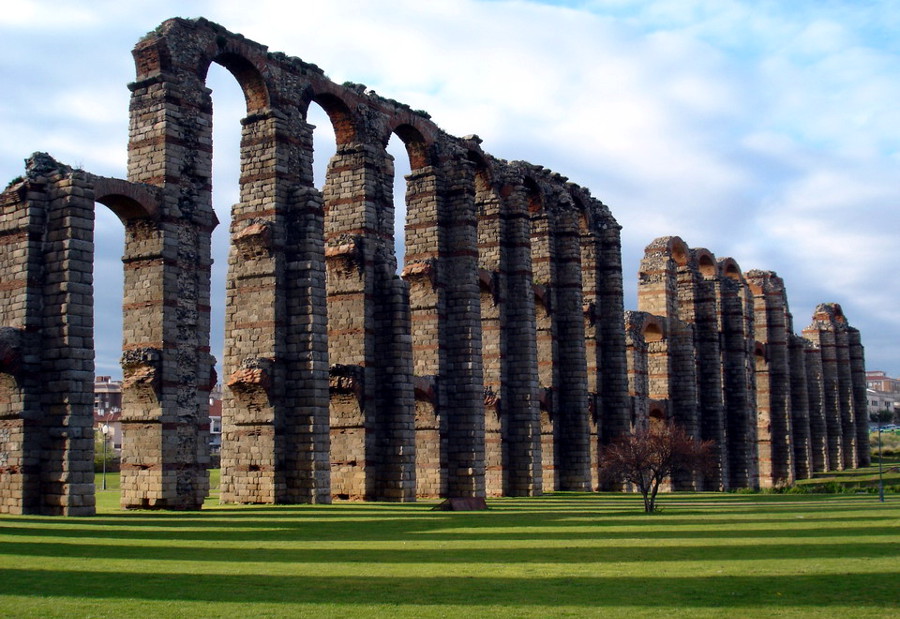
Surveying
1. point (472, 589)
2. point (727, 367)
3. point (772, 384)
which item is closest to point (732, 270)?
point (772, 384)

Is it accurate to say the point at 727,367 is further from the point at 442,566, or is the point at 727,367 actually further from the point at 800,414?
the point at 442,566

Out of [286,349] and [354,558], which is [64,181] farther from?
[354,558]

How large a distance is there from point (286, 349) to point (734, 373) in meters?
33.7

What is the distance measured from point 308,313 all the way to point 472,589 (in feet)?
53.3

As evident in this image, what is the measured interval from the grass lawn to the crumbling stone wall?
86.8ft

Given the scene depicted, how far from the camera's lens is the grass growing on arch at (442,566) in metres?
10.5

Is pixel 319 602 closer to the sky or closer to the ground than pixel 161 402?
closer to the ground

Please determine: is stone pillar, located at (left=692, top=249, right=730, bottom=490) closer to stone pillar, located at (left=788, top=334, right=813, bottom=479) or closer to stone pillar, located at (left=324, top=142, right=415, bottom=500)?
stone pillar, located at (left=788, top=334, right=813, bottom=479)

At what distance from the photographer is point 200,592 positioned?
11.1 metres

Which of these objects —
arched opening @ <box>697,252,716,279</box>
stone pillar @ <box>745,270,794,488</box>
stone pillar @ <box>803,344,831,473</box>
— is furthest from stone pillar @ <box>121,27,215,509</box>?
stone pillar @ <box>803,344,831,473</box>

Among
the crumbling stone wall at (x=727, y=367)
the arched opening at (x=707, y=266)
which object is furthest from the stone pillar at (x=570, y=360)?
the arched opening at (x=707, y=266)

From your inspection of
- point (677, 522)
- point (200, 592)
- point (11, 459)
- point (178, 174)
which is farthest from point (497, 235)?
point (200, 592)

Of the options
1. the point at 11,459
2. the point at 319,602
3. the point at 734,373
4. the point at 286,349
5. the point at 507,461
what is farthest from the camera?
the point at 734,373

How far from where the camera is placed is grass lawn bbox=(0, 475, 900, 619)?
10469 mm
